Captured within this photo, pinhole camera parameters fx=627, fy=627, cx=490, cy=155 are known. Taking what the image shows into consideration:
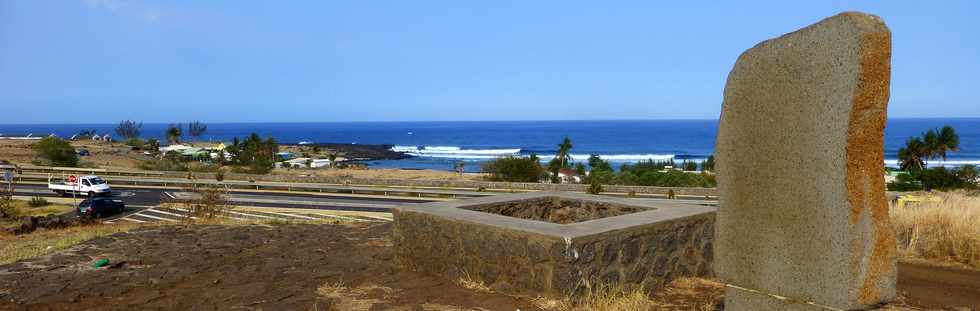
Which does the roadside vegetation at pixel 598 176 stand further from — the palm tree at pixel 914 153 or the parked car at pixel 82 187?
the parked car at pixel 82 187

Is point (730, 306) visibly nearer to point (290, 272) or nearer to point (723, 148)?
point (723, 148)

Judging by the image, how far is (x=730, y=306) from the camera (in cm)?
414

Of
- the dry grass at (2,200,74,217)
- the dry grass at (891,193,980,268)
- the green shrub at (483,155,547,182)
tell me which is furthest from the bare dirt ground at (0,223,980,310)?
the green shrub at (483,155,547,182)

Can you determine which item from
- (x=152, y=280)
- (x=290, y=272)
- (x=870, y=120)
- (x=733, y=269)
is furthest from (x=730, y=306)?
(x=152, y=280)

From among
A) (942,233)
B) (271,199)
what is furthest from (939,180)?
(271,199)

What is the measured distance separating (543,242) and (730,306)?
240 centimetres

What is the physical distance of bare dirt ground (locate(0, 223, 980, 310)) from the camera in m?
6.40

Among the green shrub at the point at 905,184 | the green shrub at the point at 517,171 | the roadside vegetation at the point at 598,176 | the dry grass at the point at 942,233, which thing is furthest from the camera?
the green shrub at the point at 517,171

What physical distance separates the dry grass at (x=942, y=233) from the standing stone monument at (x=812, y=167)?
5.91 m

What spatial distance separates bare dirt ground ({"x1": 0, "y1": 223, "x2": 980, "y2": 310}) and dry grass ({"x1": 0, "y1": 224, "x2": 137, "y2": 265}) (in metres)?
0.68

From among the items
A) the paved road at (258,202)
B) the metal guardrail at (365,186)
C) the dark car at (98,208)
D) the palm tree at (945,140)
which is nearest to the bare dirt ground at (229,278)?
the paved road at (258,202)

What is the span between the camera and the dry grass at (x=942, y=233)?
8.05 metres

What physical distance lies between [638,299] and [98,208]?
28.1m

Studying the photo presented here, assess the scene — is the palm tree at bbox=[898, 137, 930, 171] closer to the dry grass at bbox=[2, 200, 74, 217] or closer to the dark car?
the dark car
